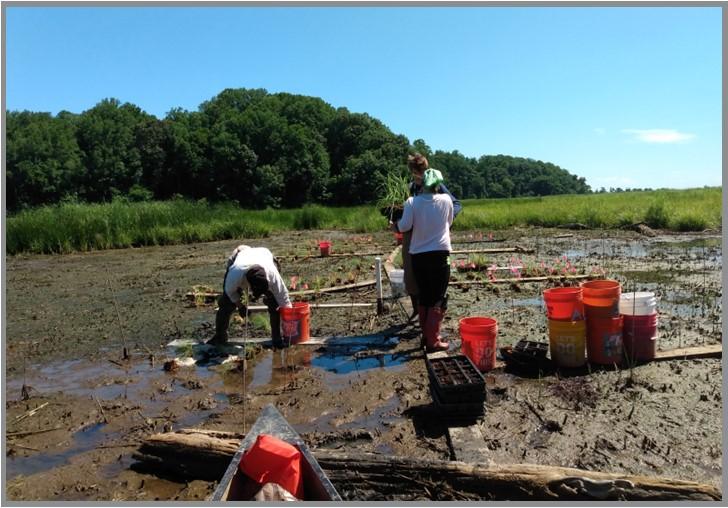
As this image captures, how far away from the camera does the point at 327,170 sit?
61.9 m

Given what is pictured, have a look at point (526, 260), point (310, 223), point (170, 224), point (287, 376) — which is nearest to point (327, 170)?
point (310, 223)

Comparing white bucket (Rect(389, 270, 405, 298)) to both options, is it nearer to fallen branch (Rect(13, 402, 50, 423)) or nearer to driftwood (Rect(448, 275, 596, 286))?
driftwood (Rect(448, 275, 596, 286))

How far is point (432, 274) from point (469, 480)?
2.72 meters

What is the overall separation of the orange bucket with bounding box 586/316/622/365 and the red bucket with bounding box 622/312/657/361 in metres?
0.12

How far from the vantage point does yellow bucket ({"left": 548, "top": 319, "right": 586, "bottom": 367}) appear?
477 centimetres

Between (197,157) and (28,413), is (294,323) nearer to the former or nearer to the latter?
(28,413)

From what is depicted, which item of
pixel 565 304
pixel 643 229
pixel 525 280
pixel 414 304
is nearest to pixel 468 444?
pixel 565 304

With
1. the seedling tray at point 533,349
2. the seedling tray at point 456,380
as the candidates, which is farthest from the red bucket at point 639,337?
the seedling tray at point 456,380

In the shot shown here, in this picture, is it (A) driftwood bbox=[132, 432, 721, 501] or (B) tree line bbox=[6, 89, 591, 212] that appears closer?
(A) driftwood bbox=[132, 432, 721, 501]

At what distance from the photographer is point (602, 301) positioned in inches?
193

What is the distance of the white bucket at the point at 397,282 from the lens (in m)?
8.21

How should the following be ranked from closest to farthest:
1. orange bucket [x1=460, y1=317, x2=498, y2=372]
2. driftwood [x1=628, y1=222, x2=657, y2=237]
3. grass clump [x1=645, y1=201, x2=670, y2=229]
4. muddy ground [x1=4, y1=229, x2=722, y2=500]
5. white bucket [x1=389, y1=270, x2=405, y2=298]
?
muddy ground [x1=4, y1=229, x2=722, y2=500] → orange bucket [x1=460, y1=317, x2=498, y2=372] → white bucket [x1=389, y1=270, x2=405, y2=298] → driftwood [x1=628, y1=222, x2=657, y2=237] → grass clump [x1=645, y1=201, x2=670, y2=229]

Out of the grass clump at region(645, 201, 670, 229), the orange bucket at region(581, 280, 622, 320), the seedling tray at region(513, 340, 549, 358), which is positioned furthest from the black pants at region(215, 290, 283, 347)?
the grass clump at region(645, 201, 670, 229)

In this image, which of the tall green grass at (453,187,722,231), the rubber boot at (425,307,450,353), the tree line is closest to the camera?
the rubber boot at (425,307,450,353)
